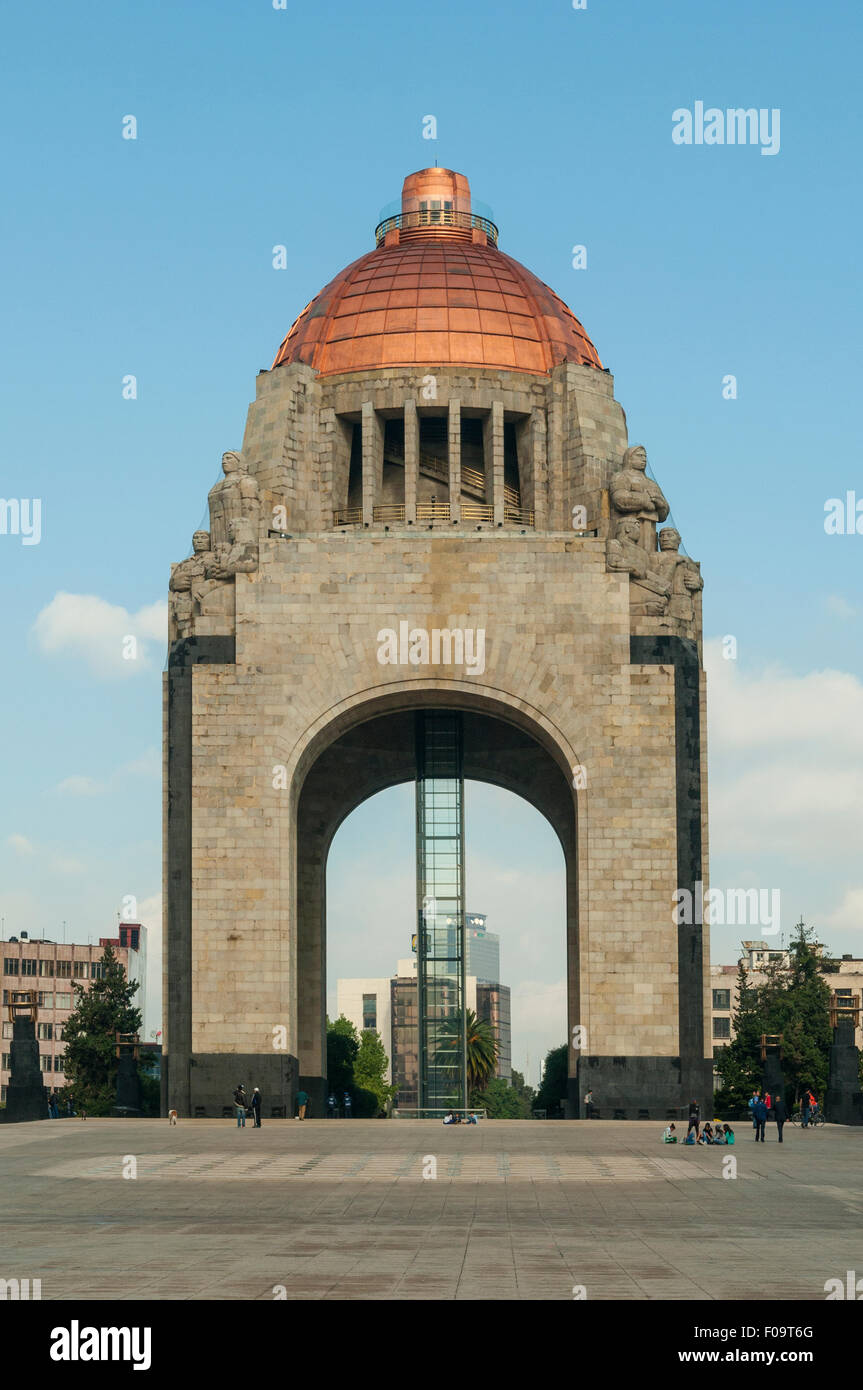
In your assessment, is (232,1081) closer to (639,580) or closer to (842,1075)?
(842,1075)

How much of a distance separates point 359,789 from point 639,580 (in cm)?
1139

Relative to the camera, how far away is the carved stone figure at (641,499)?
4731cm

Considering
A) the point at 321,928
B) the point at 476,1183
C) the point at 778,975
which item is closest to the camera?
the point at 476,1183

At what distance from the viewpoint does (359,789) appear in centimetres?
5325

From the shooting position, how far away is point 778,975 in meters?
87.1

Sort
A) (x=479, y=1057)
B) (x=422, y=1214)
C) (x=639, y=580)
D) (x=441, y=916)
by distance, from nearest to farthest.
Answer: (x=422, y=1214), (x=639, y=580), (x=441, y=916), (x=479, y=1057)

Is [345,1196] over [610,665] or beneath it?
beneath

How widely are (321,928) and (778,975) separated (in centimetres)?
4132

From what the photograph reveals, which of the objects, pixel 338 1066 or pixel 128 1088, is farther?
pixel 338 1066

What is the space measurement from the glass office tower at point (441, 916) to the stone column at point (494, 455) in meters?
6.37

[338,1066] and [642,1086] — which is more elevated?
[642,1086]

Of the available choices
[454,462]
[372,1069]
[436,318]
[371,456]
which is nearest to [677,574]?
[454,462]

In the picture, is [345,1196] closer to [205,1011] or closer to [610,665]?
A: [205,1011]
